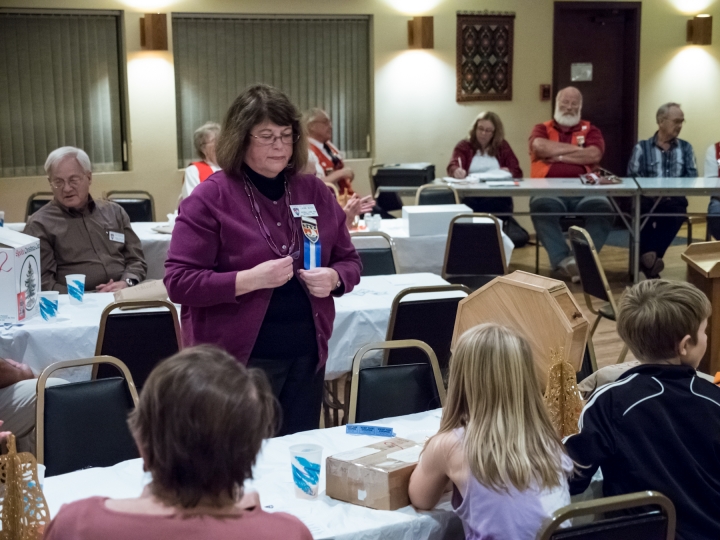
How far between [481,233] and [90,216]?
2225mm

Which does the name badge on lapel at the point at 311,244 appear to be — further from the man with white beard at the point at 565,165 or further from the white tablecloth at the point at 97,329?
the man with white beard at the point at 565,165

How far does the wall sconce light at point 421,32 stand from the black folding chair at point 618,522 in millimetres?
7564

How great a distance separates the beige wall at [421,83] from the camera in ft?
27.5

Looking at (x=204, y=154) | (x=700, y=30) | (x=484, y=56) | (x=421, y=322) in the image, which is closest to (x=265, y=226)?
(x=421, y=322)

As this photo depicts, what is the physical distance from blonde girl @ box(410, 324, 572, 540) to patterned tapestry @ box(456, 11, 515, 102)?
25.1 ft

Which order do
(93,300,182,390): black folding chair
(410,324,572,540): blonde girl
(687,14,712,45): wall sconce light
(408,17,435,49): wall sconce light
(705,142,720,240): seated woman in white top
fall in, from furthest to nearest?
(687,14,712,45): wall sconce light, (408,17,435,49): wall sconce light, (705,142,720,240): seated woman in white top, (93,300,182,390): black folding chair, (410,324,572,540): blonde girl

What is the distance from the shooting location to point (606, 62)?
9930 millimetres

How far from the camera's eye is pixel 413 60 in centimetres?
920

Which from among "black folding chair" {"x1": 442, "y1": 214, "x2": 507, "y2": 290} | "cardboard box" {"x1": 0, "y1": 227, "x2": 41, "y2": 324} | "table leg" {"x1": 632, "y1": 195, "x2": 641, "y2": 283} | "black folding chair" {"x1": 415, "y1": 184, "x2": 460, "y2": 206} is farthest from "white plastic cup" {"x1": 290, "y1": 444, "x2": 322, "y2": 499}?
"table leg" {"x1": 632, "y1": 195, "x2": 641, "y2": 283}

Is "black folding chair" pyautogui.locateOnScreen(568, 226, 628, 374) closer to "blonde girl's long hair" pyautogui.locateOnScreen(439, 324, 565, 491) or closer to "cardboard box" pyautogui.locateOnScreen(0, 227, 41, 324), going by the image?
"cardboard box" pyautogui.locateOnScreen(0, 227, 41, 324)

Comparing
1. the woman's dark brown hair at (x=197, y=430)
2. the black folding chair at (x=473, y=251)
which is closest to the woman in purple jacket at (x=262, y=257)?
the woman's dark brown hair at (x=197, y=430)

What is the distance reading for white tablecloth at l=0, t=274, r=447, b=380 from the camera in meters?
3.69

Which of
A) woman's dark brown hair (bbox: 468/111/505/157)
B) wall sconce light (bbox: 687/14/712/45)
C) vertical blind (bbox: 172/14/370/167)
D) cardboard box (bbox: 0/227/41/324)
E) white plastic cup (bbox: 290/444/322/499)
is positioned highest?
wall sconce light (bbox: 687/14/712/45)

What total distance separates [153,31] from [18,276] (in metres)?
5.04
